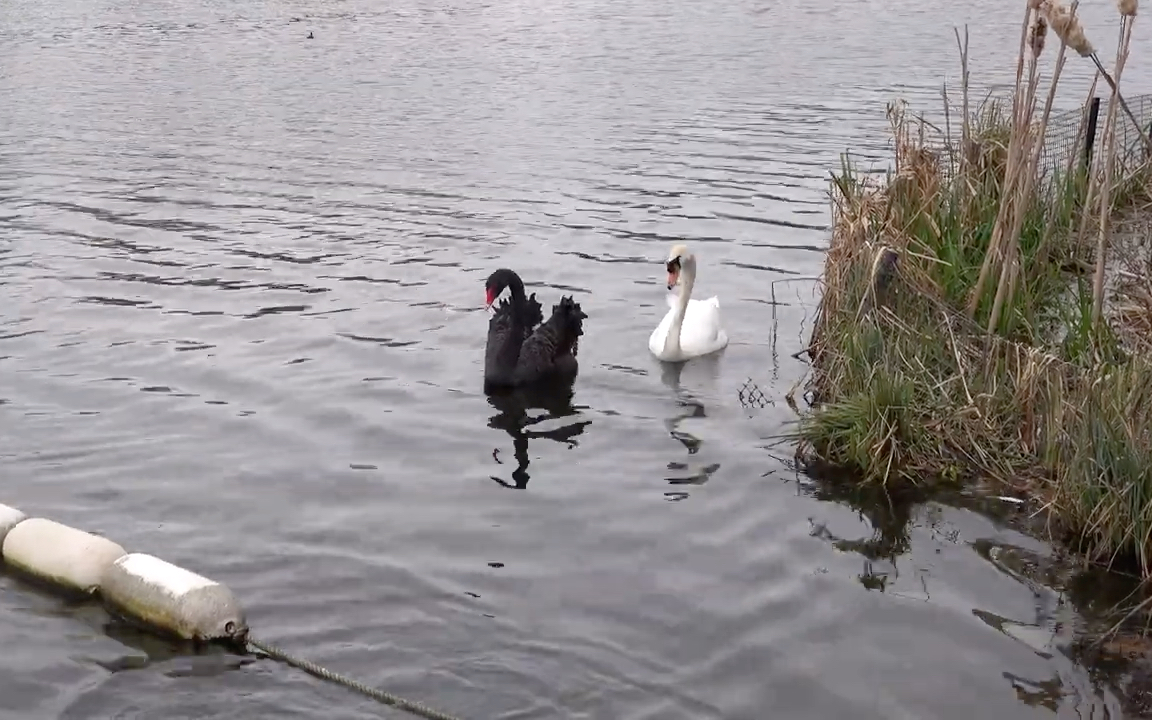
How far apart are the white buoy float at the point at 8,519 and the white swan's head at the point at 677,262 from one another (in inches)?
210

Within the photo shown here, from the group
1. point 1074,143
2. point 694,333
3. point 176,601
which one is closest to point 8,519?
point 176,601

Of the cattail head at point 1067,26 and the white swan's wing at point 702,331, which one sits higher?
the cattail head at point 1067,26

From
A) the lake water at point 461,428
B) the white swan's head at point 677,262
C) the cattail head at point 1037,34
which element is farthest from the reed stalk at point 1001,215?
the white swan's head at point 677,262

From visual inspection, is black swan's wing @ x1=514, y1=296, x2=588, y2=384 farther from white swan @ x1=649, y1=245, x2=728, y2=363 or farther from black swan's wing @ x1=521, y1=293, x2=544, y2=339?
white swan @ x1=649, y1=245, x2=728, y2=363

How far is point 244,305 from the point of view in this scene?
12281mm

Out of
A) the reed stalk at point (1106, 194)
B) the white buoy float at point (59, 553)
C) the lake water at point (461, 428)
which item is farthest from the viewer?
the reed stalk at point (1106, 194)

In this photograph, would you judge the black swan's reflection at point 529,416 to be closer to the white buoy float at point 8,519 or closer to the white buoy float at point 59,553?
the white buoy float at point 59,553

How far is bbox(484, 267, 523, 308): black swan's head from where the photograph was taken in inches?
421

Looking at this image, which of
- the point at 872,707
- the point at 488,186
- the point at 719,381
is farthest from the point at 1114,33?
the point at 872,707

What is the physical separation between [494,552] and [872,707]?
232 centimetres

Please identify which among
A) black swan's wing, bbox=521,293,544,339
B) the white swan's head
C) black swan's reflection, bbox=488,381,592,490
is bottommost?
black swan's reflection, bbox=488,381,592,490

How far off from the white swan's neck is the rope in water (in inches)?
194

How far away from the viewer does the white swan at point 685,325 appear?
10.7 metres

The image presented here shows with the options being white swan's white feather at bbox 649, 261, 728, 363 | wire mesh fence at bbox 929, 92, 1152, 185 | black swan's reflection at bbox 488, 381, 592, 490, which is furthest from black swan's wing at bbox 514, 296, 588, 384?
wire mesh fence at bbox 929, 92, 1152, 185
